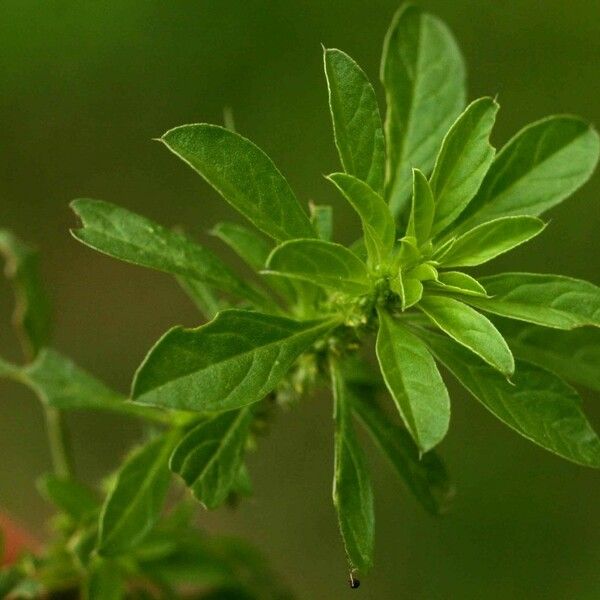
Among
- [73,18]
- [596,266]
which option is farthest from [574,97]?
[73,18]

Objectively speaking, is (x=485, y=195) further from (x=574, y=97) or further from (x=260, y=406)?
(x=574, y=97)

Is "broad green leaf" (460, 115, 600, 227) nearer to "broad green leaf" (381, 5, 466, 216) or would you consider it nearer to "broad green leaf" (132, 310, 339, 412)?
"broad green leaf" (381, 5, 466, 216)

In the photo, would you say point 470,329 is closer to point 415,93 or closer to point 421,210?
point 421,210

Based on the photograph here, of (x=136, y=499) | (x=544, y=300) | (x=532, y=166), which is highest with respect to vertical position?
(x=532, y=166)

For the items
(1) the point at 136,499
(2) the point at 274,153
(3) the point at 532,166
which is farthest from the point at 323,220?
(2) the point at 274,153

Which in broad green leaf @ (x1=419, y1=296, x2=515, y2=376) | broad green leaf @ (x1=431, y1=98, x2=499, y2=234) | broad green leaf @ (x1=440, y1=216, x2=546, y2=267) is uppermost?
broad green leaf @ (x1=431, y1=98, x2=499, y2=234)

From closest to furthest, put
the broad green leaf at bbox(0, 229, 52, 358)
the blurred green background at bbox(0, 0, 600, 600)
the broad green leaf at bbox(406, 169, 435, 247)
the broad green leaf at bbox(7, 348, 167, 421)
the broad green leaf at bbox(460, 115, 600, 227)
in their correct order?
the broad green leaf at bbox(406, 169, 435, 247) → the broad green leaf at bbox(460, 115, 600, 227) → the broad green leaf at bbox(7, 348, 167, 421) → the broad green leaf at bbox(0, 229, 52, 358) → the blurred green background at bbox(0, 0, 600, 600)

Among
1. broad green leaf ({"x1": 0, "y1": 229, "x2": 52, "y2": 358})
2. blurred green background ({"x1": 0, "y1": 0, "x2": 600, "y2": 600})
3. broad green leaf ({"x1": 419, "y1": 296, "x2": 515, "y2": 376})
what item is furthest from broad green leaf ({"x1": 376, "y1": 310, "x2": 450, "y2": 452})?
blurred green background ({"x1": 0, "y1": 0, "x2": 600, "y2": 600})
